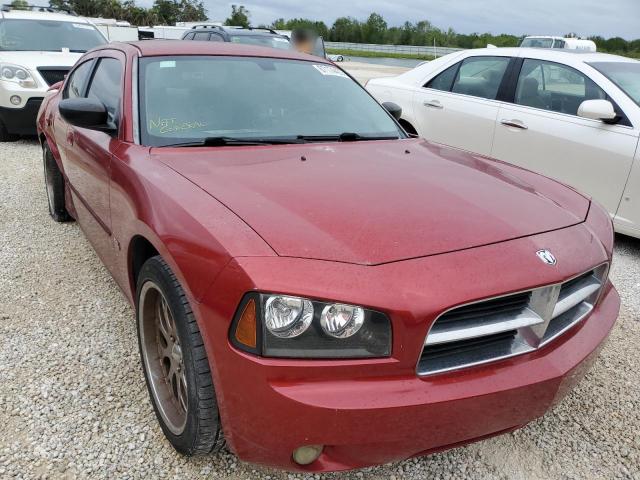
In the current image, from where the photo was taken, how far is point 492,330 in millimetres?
1690

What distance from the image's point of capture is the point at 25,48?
776 centimetres

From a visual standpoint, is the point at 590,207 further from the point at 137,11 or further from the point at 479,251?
the point at 137,11

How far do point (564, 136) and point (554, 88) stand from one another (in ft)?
1.79

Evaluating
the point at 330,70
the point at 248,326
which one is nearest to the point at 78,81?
the point at 330,70

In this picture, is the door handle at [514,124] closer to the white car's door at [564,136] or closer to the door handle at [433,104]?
the white car's door at [564,136]

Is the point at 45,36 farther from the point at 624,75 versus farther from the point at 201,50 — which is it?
the point at 624,75

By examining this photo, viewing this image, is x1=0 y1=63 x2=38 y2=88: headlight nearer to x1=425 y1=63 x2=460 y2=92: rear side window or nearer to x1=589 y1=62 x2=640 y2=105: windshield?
x1=425 y1=63 x2=460 y2=92: rear side window

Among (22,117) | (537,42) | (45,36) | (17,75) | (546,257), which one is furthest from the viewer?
(537,42)

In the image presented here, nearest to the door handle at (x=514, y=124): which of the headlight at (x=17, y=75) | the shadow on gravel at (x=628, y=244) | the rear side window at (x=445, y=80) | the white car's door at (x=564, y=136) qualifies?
the white car's door at (x=564, y=136)

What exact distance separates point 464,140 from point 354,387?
13.3 ft

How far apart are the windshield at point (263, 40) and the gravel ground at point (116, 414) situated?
844 cm

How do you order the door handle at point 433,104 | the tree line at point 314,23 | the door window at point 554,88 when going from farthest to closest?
1. the tree line at point 314,23
2. the door handle at point 433,104
3. the door window at point 554,88

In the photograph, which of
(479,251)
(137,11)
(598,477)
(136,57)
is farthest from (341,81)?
(137,11)

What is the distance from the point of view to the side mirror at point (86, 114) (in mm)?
2557
